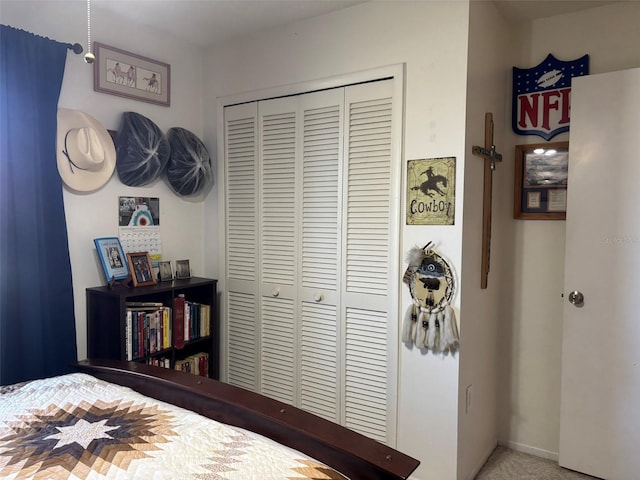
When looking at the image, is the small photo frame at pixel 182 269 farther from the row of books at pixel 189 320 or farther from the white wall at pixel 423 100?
the white wall at pixel 423 100

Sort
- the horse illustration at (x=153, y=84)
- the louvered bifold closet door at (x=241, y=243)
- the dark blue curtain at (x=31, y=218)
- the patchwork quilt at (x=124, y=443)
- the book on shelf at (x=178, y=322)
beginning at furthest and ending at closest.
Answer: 1. the louvered bifold closet door at (x=241, y=243)
2. the horse illustration at (x=153, y=84)
3. the book on shelf at (x=178, y=322)
4. the dark blue curtain at (x=31, y=218)
5. the patchwork quilt at (x=124, y=443)

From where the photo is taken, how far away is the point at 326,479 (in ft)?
A: 3.71

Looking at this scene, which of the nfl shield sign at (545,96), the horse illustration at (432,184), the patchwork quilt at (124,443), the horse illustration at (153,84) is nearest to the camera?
the patchwork quilt at (124,443)

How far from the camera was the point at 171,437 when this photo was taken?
1.31m

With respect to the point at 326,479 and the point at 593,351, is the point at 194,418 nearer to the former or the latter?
the point at 326,479

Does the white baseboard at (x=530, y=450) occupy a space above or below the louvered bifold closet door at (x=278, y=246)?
below

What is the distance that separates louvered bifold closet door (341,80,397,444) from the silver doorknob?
0.93m

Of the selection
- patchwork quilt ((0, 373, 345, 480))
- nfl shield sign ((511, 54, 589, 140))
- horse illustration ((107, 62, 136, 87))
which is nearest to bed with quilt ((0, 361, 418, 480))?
patchwork quilt ((0, 373, 345, 480))

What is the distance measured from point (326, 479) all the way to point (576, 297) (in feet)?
5.96

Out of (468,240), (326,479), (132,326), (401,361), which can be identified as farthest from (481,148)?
(132,326)

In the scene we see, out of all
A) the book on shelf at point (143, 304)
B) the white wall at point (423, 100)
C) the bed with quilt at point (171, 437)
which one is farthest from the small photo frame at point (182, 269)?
the white wall at point (423, 100)

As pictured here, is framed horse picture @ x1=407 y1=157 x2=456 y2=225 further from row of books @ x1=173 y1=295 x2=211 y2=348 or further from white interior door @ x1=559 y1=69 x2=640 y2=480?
row of books @ x1=173 y1=295 x2=211 y2=348

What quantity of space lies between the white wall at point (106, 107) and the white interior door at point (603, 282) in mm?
2223

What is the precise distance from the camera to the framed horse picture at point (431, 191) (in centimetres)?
213
